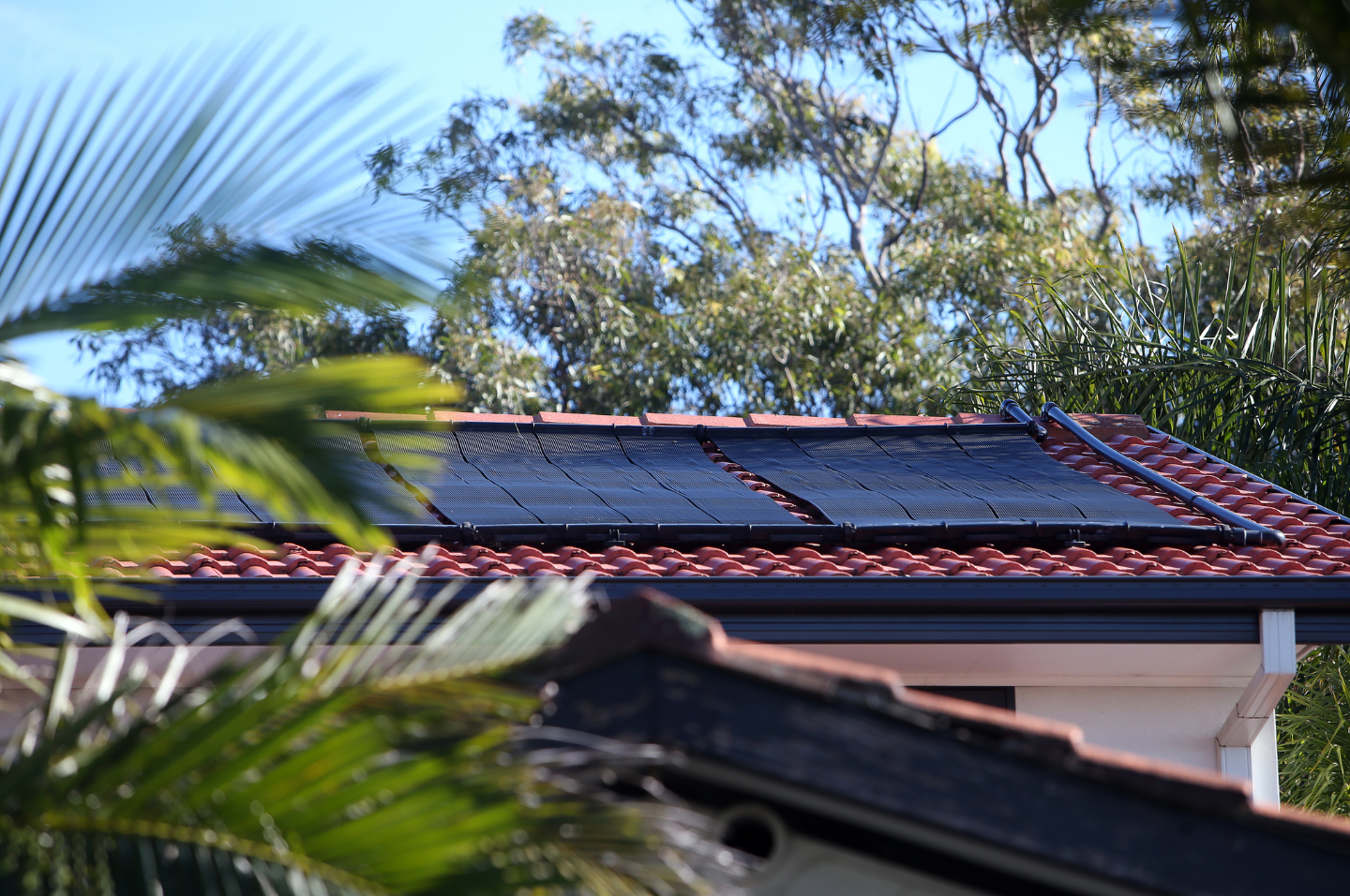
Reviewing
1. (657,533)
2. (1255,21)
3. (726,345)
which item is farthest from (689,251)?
(1255,21)

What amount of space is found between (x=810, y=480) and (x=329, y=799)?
5.93 m

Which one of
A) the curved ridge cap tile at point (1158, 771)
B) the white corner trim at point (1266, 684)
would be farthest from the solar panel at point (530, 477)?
the curved ridge cap tile at point (1158, 771)

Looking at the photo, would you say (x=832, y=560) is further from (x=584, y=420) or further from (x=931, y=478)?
(x=584, y=420)

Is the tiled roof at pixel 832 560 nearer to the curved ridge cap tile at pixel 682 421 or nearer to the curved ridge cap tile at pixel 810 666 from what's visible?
the curved ridge cap tile at pixel 682 421

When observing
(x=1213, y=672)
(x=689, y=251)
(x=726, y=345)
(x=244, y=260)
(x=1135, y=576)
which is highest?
(x=689, y=251)

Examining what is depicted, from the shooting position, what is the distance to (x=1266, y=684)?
5.84 m

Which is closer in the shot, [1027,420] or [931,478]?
[931,478]

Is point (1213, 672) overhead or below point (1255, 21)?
below

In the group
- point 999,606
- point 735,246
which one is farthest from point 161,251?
point 735,246

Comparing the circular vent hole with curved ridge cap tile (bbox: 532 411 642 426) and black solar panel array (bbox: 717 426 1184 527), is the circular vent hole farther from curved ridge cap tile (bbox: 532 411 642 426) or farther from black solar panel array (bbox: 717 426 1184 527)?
curved ridge cap tile (bbox: 532 411 642 426)

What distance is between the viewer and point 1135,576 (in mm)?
5641

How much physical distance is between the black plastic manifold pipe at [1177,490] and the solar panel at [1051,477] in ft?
0.88

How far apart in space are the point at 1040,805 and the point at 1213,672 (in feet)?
14.6

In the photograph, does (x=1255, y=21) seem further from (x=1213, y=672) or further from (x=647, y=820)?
(x=1213, y=672)
